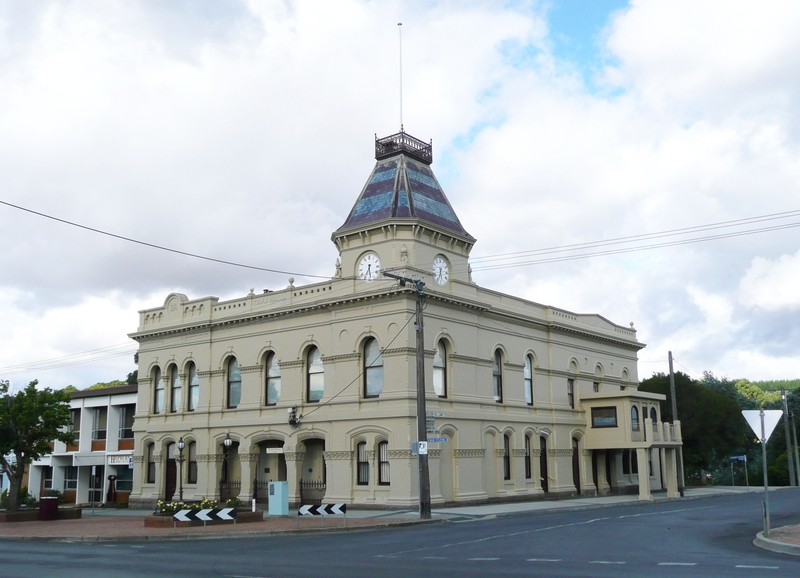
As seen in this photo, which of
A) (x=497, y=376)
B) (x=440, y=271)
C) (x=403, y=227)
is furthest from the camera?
(x=497, y=376)

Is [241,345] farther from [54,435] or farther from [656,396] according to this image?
[656,396]

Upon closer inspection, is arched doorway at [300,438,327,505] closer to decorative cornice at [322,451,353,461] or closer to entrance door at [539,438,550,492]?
decorative cornice at [322,451,353,461]

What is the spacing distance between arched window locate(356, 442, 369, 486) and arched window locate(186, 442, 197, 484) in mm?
Result: 10462

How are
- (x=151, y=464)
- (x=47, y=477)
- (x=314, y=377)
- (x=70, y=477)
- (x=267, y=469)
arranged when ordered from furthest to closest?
(x=47, y=477) → (x=70, y=477) → (x=151, y=464) → (x=267, y=469) → (x=314, y=377)

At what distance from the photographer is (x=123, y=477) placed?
48094 mm

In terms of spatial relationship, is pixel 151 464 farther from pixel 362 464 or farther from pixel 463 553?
pixel 463 553

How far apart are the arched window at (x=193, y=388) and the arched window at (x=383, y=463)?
1176 centimetres

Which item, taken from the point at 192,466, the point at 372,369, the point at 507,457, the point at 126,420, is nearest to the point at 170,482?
the point at 192,466

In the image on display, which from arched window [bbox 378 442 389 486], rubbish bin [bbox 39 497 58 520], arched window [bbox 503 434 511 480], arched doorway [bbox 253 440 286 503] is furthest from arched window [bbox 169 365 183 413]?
arched window [bbox 503 434 511 480]

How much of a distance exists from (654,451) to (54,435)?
3345cm

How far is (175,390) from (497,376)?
1651 cm

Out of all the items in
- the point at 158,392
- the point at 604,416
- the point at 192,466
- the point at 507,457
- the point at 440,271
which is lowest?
the point at 192,466

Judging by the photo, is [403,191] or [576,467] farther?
[576,467]

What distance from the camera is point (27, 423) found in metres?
35.2
